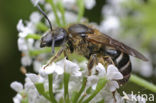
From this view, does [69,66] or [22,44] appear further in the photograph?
[22,44]

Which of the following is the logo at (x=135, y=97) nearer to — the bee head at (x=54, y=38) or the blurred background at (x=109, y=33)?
the bee head at (x=54, y=38)

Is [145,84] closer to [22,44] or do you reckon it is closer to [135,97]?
[135,97]

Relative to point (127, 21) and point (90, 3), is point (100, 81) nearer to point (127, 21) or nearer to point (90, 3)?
point (90, 3)

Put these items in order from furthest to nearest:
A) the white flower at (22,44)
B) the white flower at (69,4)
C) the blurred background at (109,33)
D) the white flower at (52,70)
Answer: the blurred background at (109,33), the white flower at (69,4), the white flower at (22,44), the white flower at (52,70)

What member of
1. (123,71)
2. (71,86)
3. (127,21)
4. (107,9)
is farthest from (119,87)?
(107,9)

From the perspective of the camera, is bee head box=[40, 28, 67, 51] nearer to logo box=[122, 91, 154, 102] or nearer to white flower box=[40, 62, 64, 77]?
white flower box=[40, 62, 64, 77]

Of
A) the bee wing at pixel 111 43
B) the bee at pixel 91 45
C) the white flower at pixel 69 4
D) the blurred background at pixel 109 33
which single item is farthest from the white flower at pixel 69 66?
the blurred background at pixel 109 33

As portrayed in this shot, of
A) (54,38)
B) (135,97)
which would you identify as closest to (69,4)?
(54,38)
